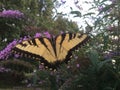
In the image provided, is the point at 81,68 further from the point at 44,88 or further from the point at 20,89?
the point at 20,89

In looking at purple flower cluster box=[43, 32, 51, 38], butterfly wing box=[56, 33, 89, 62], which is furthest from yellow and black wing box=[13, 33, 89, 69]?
purple flower cluster box=[43, 32, 51, 38]

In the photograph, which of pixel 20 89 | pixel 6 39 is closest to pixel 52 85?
pixel 20 89

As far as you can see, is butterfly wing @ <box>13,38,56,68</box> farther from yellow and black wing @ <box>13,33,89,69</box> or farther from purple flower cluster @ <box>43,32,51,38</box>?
purple flower cluster @ <box>43,32,51,38</box>

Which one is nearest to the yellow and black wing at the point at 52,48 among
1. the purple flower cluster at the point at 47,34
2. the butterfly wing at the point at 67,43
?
the butterfly wing at the point at 67,43

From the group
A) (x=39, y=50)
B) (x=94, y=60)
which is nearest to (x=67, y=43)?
(x=39, y=50)

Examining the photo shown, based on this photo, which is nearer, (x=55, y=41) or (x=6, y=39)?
(x=55, y=41)

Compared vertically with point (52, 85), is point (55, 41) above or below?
above

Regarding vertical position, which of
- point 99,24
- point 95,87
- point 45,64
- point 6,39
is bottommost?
point 95,87

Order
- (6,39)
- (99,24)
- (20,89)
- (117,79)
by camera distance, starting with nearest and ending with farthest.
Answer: (117,79)
(99,24)
(20,89)
(6,39)
